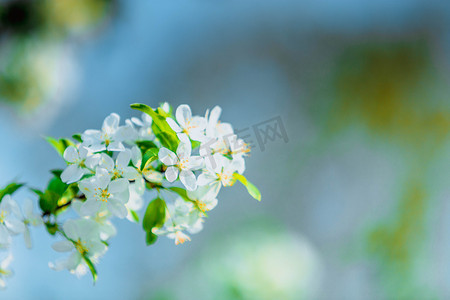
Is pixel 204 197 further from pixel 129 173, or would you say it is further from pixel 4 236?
pixel 4 236

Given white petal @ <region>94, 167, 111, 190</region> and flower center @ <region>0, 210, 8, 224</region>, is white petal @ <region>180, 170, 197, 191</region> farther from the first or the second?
flower center @ <region>0, 210, 8, 224</region>

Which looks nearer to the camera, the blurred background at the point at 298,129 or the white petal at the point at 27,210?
the white petal at the point at 27,210

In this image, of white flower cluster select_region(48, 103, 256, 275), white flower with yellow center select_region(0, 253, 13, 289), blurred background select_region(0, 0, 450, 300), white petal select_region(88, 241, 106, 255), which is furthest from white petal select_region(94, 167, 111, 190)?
blurred background select_region(0, 0, 450, 300)

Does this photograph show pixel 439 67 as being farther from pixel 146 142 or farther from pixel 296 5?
pixel 146 142

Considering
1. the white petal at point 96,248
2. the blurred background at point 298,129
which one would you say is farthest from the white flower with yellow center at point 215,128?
the blurred background at point 298,129

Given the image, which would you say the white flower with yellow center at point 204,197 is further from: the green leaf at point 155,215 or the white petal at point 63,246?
the white petal at point 63,246

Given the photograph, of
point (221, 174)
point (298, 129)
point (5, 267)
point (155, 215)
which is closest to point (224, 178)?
point (221, 174)
